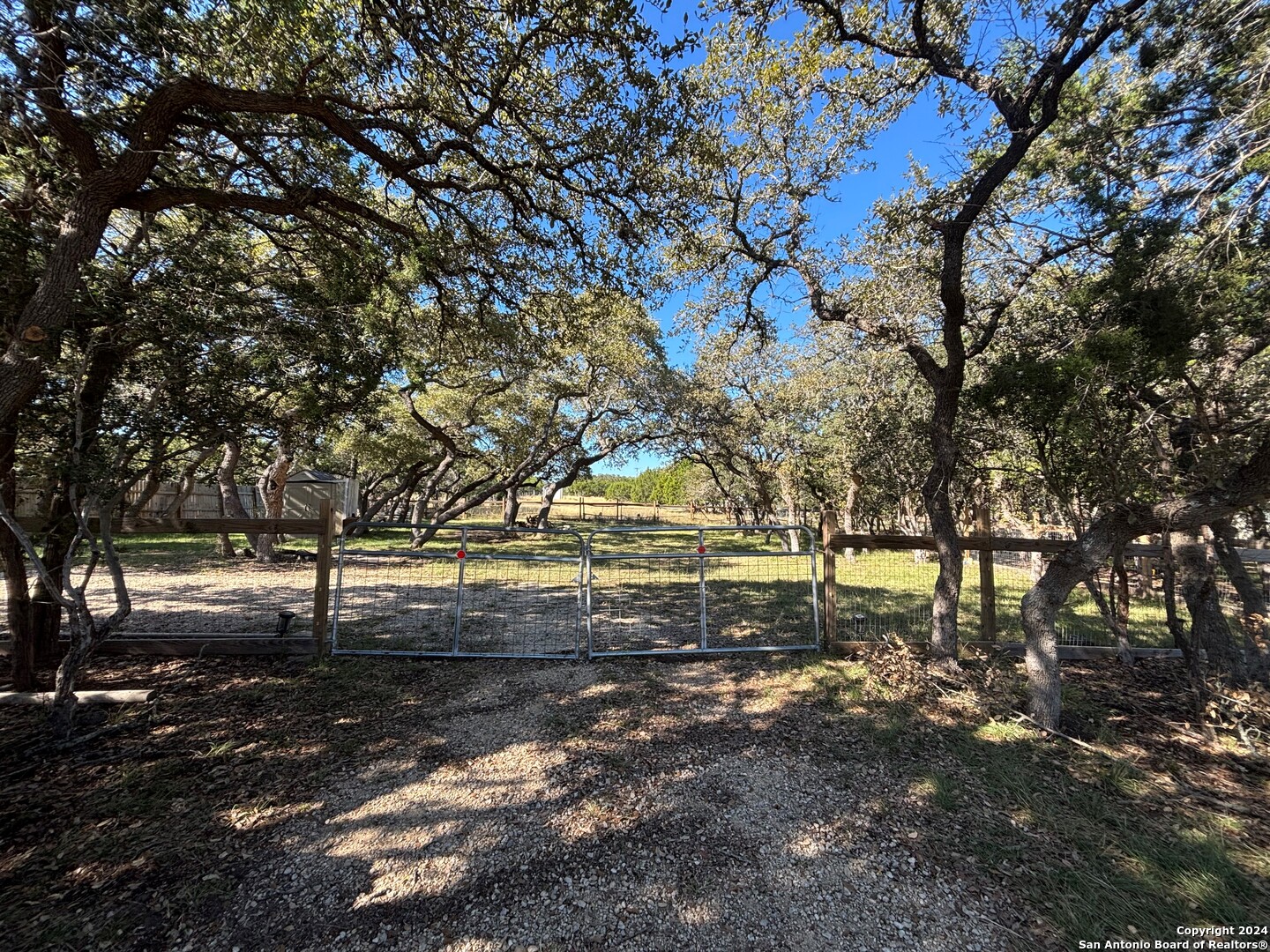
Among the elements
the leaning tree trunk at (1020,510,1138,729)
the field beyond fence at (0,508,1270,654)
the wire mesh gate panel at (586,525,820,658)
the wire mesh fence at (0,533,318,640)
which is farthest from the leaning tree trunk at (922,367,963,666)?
the wire mesh fence at (0,533,318,640)

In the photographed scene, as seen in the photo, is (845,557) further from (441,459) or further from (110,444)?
(110,444)

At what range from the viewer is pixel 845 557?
48.7ft

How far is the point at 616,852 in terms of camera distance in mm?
2389

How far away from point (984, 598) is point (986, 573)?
0.30 m

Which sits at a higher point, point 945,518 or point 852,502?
point 852,502

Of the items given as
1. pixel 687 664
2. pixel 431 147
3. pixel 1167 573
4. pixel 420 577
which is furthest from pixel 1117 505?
pixel 420 577

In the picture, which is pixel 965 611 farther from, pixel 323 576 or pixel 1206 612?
pixel 323 576

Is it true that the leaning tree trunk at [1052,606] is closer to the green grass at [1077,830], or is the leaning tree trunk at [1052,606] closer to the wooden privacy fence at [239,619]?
the green grass at [1077,830]

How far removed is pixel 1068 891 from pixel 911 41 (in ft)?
20.0

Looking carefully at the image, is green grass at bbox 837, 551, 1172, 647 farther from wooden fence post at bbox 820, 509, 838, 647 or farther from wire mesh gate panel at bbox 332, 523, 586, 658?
wire mesh gate panel at bbox 332, 523, 586, 658

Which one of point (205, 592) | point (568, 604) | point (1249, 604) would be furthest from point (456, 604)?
point (1249, 604)

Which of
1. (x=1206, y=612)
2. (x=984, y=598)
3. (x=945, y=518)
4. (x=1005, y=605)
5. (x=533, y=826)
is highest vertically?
(x=945, y=518)

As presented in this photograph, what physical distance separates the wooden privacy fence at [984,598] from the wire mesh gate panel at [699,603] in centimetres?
39

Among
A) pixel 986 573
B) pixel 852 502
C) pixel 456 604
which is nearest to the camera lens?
pixel 986 573
